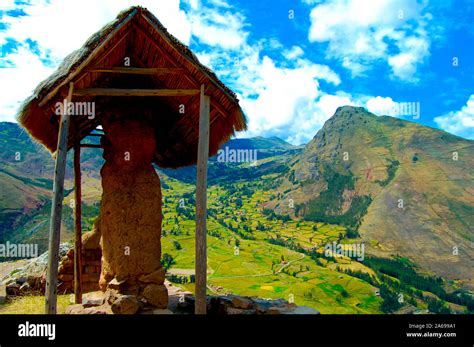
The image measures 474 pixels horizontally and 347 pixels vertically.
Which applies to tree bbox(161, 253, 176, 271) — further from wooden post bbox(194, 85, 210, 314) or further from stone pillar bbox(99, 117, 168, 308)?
wooden post bbox(194, 85, 210, 314)

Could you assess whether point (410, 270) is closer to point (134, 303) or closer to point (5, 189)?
point (134, 303)

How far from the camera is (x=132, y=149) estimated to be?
26.5ft

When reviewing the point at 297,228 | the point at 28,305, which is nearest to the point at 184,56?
the point at 28,305

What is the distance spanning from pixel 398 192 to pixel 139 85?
137252mm

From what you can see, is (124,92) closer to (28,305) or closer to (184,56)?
(184,56)

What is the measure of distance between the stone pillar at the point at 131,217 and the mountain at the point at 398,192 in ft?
317

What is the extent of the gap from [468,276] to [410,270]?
14.4m

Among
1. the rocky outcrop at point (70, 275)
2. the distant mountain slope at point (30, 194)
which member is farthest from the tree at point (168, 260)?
the rocky outcrop at point (70, 275)

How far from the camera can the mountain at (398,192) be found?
3989 inches

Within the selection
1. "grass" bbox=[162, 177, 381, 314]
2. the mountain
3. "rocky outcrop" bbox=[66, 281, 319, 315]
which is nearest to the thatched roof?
"rocky outcrop" bbox=[66, 281, 319, 315]

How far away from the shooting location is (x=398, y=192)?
430 feet

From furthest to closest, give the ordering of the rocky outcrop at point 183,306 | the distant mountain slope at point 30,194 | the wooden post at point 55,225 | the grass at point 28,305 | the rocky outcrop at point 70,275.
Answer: the distant mountain slope at point 30,194, the rocky outcrop at point 70,275, the grass at point 28,305, the rocky outcrop at point 183,306, the wooden post at point 55,225

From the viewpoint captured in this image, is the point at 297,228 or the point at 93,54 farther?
the point at 297,228

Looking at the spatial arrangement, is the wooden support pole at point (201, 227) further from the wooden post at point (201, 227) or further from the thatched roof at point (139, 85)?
the thatched roof at point (139, 85)
